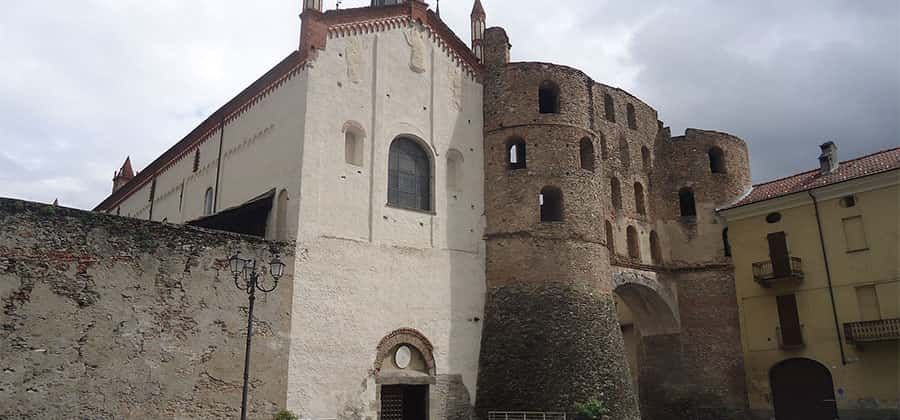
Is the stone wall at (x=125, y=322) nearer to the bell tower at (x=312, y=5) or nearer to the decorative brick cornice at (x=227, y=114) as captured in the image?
the decorative brick cornice at (x=227, y=114)

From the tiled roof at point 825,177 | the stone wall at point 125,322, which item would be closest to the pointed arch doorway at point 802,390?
the tiled roof at point 825,177

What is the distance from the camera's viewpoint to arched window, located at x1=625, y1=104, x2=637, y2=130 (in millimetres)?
25672

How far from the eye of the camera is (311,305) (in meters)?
16.9

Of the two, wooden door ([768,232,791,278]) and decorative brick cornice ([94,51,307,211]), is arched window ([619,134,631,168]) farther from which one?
decorative brick cornice ([94,51,307,211])

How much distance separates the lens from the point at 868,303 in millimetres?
21000

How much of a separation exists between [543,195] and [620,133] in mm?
4679

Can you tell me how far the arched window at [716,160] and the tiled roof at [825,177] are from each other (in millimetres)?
1458

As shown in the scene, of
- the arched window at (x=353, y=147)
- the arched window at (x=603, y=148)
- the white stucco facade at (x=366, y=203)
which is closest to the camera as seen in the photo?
the white stucco facade at (x=366, y=203)

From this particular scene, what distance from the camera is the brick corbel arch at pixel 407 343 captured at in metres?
17.8

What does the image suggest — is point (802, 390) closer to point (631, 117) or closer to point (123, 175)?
point (631, 117)

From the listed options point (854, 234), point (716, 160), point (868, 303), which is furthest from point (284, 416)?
point (716, 160)

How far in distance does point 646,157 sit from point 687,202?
96.1 inches

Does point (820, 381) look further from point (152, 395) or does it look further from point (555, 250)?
point (152, 395)

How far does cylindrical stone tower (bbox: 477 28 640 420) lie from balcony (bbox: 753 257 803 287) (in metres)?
5.80
